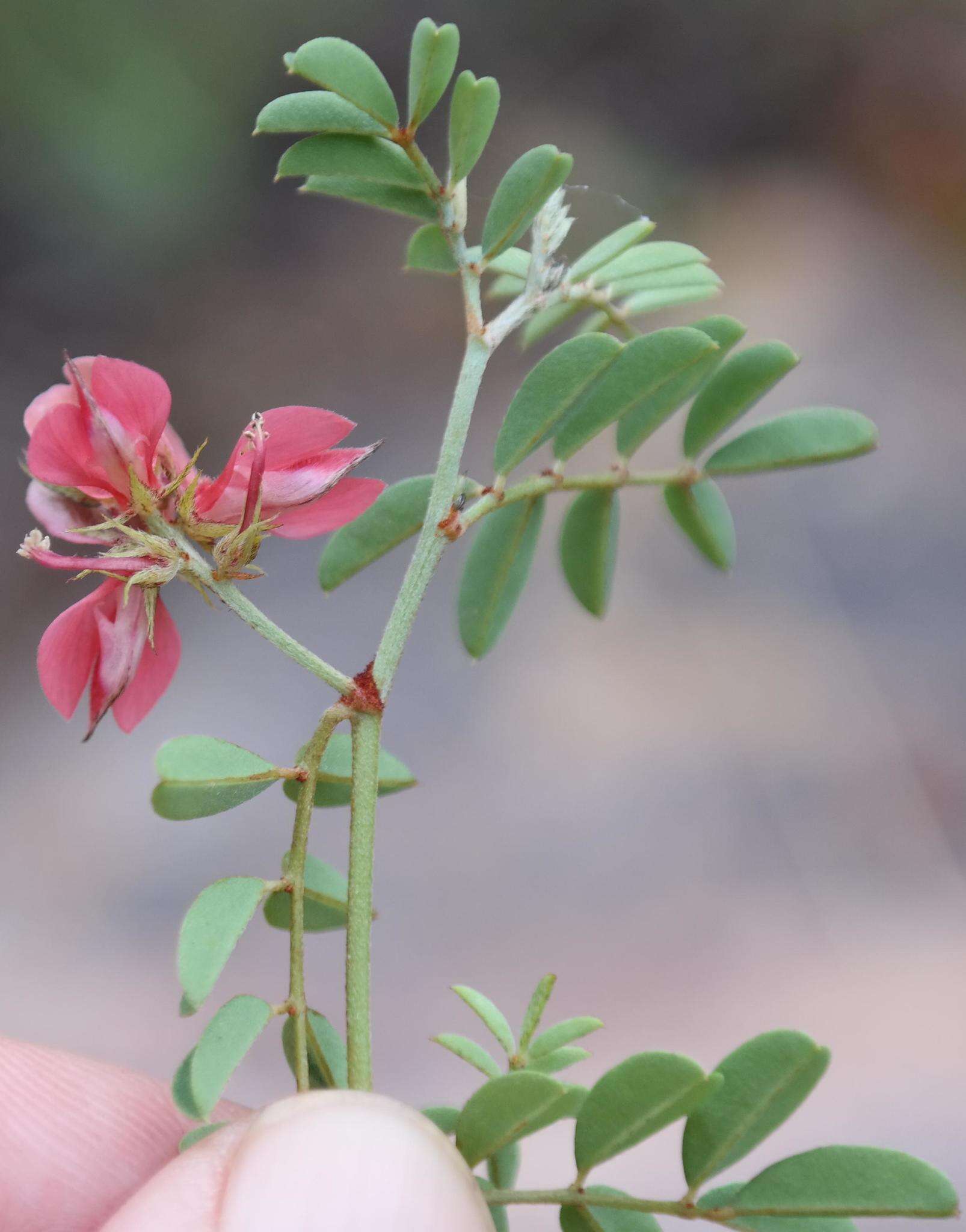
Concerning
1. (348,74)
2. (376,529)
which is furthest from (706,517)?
(348,74)

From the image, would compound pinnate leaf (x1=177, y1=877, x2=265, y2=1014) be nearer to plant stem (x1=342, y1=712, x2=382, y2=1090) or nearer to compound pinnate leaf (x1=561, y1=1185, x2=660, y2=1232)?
plant stem (x1=342, y1=712, x2=382, y2=1090)

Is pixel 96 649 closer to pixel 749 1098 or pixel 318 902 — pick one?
pixel 318 902

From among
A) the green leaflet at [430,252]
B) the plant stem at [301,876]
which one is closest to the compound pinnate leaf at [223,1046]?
the plant stem at [301,876]

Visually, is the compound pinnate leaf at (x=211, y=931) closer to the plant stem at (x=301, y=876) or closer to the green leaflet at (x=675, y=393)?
the plant stem at (x=301, y=876)

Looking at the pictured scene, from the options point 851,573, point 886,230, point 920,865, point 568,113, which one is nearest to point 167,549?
point 920,865

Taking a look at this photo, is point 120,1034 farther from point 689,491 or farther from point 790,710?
point 689,491
